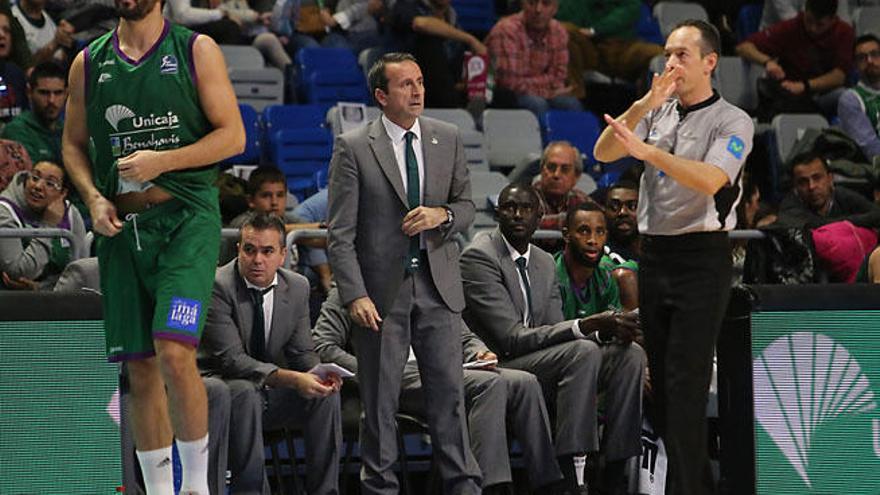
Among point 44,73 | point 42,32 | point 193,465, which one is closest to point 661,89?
point 193,465

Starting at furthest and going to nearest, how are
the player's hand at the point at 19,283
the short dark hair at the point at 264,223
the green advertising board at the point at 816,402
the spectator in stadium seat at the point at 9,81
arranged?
the spectator in stadium seat at the point at 9,81 → the player's hand at the point at 19,283 → the short dark hair at the point at 264,223 → the green advertising board at the point at 816,402

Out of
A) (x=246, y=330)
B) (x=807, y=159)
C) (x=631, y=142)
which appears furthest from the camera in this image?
(x=807, y=159)

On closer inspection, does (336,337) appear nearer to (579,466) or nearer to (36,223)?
(579,466)

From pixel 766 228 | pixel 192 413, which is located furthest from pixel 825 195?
pixel 192 413

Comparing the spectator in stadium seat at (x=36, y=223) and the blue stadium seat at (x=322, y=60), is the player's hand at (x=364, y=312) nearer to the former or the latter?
the spectator in stadium seat at (x=36, y=223)

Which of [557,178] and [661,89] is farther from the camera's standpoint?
[557,178]

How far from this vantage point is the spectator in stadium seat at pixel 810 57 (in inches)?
515

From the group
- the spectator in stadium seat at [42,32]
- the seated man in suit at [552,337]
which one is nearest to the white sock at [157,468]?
the seated man in suit at [552,337]

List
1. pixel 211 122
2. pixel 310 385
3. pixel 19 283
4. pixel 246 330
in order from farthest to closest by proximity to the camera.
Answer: pixel 19 283
pixel 246 330
pixel 310 385
pixel 211 122

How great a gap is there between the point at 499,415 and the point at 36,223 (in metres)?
3.01

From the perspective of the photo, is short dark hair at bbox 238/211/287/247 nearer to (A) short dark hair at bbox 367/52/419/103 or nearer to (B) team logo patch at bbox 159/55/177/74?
(A) short dark hair at bbox 367/52/419/103

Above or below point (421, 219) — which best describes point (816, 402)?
below

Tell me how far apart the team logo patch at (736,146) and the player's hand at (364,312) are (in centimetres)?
173

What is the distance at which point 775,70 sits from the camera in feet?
42.8
